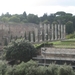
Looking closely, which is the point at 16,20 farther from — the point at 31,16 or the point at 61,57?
the point at 61,57

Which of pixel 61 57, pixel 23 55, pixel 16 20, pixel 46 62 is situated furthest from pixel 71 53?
pixel 16 20

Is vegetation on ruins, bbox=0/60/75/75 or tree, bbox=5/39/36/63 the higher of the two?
tree, bbox=5/39/36/63

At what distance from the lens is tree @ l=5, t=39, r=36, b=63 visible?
25406mm

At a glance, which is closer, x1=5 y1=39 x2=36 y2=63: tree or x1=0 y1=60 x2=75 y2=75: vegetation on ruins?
x1=0 y1=60 x2=75 y2=75: vegetation on ruins

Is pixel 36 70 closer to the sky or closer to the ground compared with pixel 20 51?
closer to the ground

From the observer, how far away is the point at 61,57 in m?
25.7

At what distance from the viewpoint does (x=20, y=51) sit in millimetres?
25453

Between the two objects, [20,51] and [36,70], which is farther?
[20,51]

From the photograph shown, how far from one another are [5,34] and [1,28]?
1493 millimetres

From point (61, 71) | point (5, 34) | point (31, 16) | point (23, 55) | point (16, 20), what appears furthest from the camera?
point (31, 16)

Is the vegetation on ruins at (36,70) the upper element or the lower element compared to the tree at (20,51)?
lower

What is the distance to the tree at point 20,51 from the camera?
25.4m

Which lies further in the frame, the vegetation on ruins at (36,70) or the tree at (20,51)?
the tree at (20,51)

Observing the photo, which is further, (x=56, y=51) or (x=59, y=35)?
(x=59, y=35)
